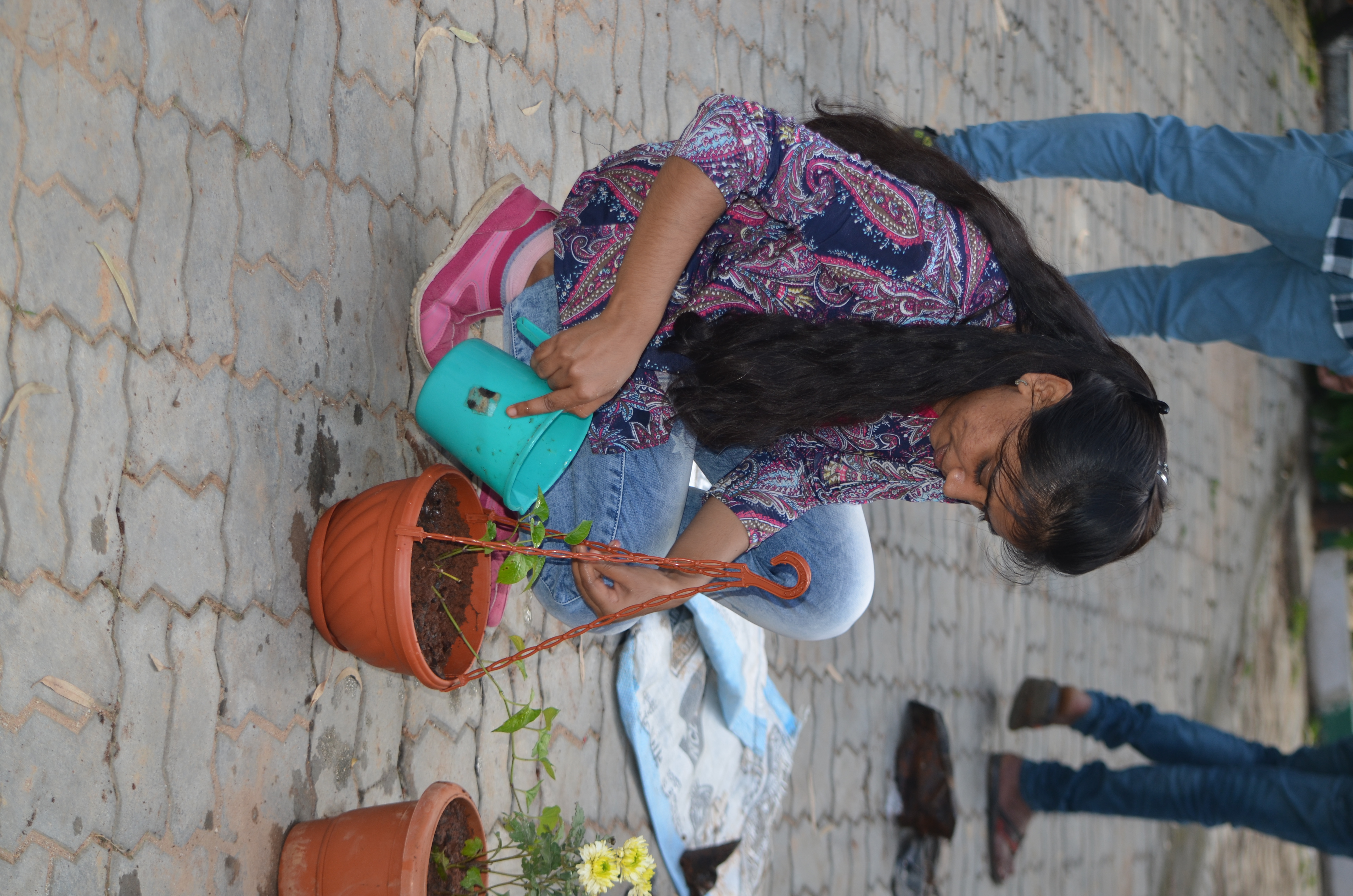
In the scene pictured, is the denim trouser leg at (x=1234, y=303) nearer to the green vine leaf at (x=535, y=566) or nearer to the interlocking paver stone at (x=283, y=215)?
the green vine leaf at (x=535, y=566)

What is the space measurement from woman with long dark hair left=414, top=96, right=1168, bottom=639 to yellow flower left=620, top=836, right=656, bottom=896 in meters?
0.41

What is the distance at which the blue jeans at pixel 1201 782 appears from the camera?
315cm

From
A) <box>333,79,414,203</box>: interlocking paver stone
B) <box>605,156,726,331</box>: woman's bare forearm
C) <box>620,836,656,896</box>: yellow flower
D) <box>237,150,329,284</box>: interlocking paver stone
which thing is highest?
<box>333,79,414,203</box>: interlocking paver stone

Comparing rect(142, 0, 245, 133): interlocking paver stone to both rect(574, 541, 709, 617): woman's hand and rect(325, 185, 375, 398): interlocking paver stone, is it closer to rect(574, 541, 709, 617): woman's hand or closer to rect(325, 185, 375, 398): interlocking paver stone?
rect(325, 185, 375, 398): interlocking paver stone

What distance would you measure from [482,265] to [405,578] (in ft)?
2.26

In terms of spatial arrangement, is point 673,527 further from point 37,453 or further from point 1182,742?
point 1182,742

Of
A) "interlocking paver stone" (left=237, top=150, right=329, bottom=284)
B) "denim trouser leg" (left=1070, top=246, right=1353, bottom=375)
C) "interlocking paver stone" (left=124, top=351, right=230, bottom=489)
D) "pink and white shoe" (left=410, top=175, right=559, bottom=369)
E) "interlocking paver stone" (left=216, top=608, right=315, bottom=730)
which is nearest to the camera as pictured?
"interlocking paver stone" (left=124, top=351, right=230, bottom=489)

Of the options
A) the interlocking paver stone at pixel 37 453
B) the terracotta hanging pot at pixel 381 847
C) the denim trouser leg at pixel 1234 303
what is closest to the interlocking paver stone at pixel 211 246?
the interlocking paver stone at pixel 37 453

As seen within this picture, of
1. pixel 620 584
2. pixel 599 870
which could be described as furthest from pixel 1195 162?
pixel 599 870

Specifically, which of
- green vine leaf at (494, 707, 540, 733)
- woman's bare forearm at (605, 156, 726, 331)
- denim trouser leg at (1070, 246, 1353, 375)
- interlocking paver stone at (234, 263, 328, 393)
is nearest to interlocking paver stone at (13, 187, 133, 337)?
interlocking paver stone at (234, 263, 328, 393)

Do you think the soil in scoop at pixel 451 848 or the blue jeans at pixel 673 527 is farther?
the blue jeans at pixel 673 527

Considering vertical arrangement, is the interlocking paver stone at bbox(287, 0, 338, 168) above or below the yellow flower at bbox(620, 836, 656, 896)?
above

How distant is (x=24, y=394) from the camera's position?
1380 millimetres

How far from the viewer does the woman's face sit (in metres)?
1.57
